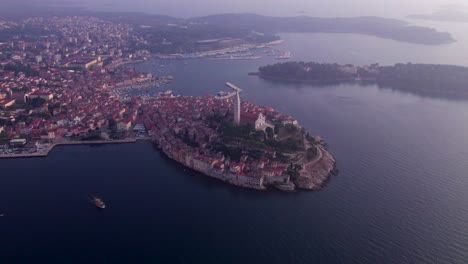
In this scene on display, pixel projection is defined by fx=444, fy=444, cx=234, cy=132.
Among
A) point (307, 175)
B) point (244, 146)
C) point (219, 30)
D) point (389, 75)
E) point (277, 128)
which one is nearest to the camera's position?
point (307, 175)

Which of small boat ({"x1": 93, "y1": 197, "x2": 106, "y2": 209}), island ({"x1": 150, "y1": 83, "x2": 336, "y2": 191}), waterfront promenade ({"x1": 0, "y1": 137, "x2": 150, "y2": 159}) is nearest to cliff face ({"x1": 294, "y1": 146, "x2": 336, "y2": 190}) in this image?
island ({"x1": 150, "y1": 83, "x2": 336, "y2": 191})

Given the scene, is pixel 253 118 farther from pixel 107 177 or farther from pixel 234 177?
pixel 107 177

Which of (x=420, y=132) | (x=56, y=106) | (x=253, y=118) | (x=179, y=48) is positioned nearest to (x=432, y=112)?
(x=420, y=132)

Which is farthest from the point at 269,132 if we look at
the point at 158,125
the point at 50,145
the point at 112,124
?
the point at 50,145

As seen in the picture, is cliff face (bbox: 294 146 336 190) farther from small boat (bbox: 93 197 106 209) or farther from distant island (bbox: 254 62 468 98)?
distant island (bbox: 254 62 468 98)

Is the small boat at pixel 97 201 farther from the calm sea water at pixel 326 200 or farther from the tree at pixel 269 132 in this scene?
the tree at pixel 269 132

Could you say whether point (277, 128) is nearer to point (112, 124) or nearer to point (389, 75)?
point (112, 124)
